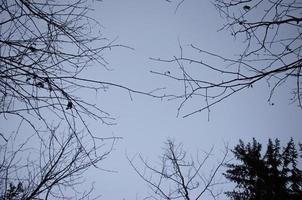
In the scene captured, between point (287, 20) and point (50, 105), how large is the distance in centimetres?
203

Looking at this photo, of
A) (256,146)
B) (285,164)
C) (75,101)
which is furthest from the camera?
(256,146)

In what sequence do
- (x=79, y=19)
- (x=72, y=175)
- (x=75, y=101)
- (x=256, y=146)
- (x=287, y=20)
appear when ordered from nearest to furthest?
(x=287, y=20), (x=75, y=101), (x=79, y=19), (x=72, y=175), (x=256, y=146)

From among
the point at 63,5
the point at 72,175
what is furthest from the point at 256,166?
the point at 63,5

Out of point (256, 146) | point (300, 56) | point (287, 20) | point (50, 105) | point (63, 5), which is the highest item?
point (256, 146)

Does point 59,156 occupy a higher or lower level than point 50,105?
higher

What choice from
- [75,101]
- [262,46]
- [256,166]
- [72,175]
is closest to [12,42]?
[75,101]

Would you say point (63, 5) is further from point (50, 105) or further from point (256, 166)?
point (256, 166)

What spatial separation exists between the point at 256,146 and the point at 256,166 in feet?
3.78

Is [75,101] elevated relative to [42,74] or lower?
lower

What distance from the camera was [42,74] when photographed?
2.38 m

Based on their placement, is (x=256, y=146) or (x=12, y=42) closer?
(x=12, y=42)

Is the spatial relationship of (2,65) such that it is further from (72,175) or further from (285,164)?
(285,164)

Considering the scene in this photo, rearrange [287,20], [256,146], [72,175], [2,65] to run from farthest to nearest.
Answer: [256,146] < [72,175] < [2,65] < [287,20]

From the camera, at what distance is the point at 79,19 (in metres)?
2.68
